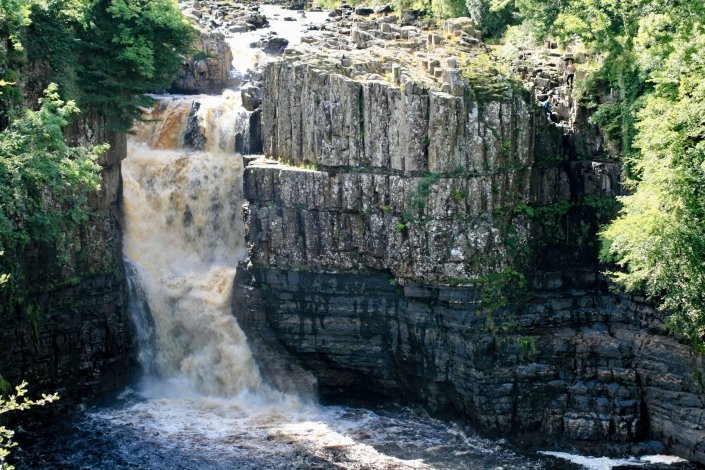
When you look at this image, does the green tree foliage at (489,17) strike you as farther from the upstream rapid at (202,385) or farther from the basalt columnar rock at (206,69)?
the upstream rapid at (202,385)

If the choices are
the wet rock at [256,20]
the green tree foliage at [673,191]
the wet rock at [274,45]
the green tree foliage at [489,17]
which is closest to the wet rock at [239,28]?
the wet rock at [256,20]

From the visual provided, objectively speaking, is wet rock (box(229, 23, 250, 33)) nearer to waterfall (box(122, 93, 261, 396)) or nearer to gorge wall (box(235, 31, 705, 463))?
waterfall (box(122, 93, 261, 396))

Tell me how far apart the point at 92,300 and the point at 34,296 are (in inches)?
110

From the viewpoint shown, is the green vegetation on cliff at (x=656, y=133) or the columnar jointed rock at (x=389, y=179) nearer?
the green vegetation on cliff at (x=656, y=133)

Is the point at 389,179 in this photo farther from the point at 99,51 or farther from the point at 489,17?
the point at 489,17

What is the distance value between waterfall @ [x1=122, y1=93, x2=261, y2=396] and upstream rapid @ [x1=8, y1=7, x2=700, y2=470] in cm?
5

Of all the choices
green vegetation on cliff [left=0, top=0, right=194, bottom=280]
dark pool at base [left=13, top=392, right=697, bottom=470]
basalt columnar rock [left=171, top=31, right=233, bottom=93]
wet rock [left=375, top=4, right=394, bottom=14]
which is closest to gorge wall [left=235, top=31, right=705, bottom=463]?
dark pool at base [left=13, top=392, right=697, bottom=470]

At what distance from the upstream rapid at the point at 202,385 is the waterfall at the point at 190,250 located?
0.15ft

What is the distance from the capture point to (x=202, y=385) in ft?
164

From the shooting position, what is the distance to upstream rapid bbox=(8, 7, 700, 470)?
43406 millimetres

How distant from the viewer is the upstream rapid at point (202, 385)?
142ft

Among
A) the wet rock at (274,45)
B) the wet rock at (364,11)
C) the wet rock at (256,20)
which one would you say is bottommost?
the wet rock at (274,45)

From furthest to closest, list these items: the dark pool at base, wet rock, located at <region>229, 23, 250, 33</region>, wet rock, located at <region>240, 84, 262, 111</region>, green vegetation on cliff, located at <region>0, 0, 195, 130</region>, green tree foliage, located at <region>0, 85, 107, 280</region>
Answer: wet rock, located at <region>229, 23, 250, 33</region>
wet rock, located at <region>240, 84, 262, 111</region>
green vegetation on cliff, located at <region>0, 0, 195, 130</region>
the dark pool at base
green tree foliage, located at <region>0, 85, 107, 280</region>

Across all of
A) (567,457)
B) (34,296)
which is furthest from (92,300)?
(567,457)
